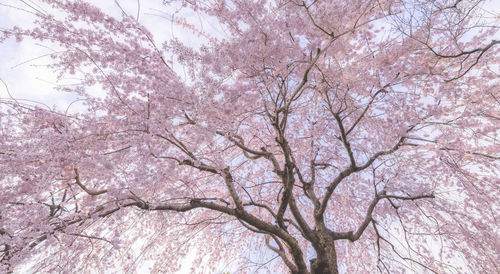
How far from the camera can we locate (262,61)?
4.61 metres

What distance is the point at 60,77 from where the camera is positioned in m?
3.96

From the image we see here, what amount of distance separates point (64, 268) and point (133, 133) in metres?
2.41

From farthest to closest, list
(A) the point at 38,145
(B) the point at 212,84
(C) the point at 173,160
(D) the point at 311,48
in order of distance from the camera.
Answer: (D) the point at 311,48 → (C) the point at 173,160 → (B) the point at 212,84 → (A) the point at 38,145

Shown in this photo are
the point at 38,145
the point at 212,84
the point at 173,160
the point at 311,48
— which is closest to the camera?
the point at 38,145

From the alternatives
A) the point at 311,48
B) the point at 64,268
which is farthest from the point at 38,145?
the point at 311,48

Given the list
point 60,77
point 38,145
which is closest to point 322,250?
point 38,145

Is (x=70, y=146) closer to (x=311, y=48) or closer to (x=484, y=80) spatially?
(x=311, y=48)

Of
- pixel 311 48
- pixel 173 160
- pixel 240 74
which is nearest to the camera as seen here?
pixel 173 160

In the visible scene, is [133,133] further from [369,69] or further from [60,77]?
[369,69]

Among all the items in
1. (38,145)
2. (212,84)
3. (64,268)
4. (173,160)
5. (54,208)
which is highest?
(212,84)

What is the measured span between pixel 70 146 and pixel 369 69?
5.50 meters

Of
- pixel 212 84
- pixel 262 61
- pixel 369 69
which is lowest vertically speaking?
pixel 212 84

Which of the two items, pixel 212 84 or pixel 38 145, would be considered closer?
pixel 38 145

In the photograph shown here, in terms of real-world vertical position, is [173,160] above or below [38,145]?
above
